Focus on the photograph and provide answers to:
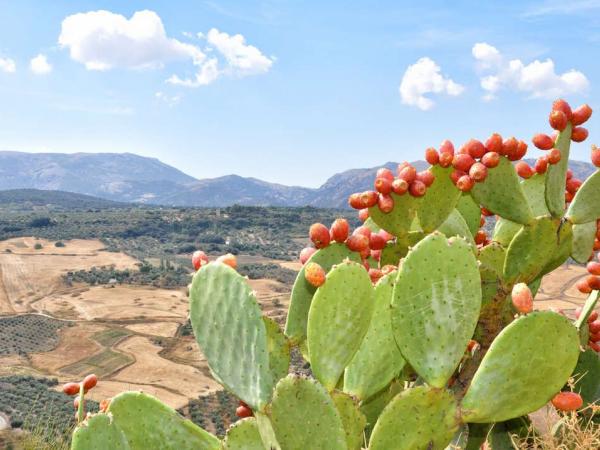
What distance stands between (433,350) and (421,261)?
241 mm

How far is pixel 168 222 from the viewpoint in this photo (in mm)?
101812

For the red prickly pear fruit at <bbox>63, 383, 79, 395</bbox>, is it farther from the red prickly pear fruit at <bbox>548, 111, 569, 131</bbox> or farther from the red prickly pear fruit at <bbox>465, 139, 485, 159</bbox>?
the red prickly pear fruit at <bbox>548, 111, 569, 131</bbox>

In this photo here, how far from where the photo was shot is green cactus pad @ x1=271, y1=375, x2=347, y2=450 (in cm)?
160

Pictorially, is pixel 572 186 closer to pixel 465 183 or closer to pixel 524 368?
pixel 465 183

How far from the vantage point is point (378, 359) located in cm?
191

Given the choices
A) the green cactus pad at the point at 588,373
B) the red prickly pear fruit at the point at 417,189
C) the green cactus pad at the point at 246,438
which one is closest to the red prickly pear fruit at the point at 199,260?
the green cactus pad at the point at 246,438

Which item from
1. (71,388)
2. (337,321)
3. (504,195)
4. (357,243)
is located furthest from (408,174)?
(71,388)

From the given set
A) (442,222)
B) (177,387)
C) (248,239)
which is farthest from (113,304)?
(442,222)

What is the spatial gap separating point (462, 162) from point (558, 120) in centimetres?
37

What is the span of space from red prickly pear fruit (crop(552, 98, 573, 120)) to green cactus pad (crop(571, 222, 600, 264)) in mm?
460

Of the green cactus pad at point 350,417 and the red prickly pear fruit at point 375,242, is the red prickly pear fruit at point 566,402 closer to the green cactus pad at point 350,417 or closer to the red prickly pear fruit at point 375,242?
A: the green cactus pad at point 350,417

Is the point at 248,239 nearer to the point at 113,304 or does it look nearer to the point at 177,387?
the point at 113,304

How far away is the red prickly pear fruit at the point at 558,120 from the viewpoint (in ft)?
7.06

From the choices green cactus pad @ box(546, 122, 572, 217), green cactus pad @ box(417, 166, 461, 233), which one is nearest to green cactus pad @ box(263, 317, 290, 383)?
green cactus pad @ box(417, 166, 461, 233)
